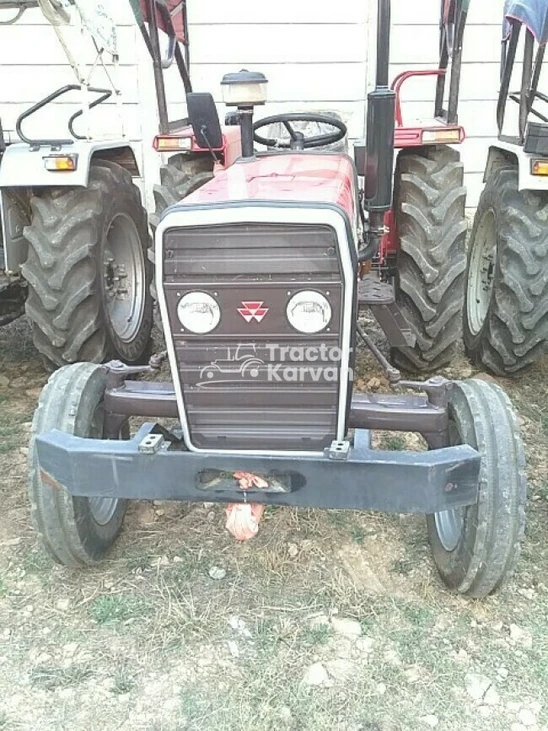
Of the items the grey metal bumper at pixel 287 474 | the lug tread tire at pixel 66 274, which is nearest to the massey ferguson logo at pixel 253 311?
the grey metal bumper at pixel 287 474

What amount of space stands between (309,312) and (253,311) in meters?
0.15

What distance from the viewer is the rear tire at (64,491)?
2.50m

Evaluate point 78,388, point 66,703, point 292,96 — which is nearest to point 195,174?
point 78,388

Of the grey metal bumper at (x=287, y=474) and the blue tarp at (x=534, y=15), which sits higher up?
the blue tarp at (x=534, y=15)

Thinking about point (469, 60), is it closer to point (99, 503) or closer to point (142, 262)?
point (142, 262)

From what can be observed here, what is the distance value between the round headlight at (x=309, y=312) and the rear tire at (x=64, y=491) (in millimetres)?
818

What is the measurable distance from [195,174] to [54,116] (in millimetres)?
5067

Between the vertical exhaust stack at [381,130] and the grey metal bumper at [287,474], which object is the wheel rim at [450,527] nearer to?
the grey metal bumper at [287,474]

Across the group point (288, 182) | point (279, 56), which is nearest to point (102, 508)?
point (288, 182)

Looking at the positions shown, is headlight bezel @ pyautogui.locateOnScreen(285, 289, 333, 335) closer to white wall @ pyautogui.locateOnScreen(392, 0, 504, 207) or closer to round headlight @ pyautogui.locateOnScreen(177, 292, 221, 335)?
round headlight @ pyautogui.locateOnScreen(177, 292, 221, 335)

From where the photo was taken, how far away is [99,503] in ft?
9.06

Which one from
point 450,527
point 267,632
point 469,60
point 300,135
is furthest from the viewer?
point 469,60

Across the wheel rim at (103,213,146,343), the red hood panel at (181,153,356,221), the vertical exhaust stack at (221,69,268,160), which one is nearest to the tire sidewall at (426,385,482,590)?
the red hood panel at (181,153,356,221)

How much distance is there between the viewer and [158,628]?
2.48 metres
